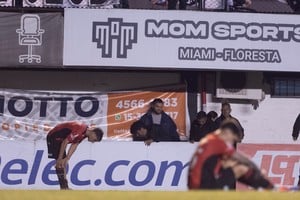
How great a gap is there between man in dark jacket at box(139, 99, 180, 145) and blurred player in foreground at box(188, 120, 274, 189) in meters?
7.44

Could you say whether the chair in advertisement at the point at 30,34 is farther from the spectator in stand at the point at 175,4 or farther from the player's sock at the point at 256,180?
the player's sock at the point at 256,180

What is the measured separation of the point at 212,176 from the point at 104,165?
7.54m

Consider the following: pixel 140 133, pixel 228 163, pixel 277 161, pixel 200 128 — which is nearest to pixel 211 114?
pixel 200 128

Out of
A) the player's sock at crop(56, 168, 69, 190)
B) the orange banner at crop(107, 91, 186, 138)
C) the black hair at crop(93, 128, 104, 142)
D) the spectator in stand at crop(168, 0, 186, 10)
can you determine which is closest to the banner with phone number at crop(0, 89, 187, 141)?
the orange banner at crop(107, 91, 186, 138)

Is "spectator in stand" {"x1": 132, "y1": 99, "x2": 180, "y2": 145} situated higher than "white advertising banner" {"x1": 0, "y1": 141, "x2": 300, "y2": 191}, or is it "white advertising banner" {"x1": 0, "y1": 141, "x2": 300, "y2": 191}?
"spectator in stand" {"x1": 132, "y1": 99, "x2": 180, "y2": 145}

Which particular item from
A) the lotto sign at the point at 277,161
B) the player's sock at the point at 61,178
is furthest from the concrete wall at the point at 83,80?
the lotto sign at the point at 277,161

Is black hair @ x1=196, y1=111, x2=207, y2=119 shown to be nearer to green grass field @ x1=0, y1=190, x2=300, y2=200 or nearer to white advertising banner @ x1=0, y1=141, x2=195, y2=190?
white advertising banner @ x1=0, y1=141, x2=195, y2=190

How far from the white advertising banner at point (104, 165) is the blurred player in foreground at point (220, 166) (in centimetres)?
724

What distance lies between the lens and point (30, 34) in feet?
58.2

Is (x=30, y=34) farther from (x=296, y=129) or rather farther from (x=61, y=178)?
(x=296, y=129)

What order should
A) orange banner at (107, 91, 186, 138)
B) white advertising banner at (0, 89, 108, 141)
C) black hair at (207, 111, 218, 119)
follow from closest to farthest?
black hair at (207, 111, 218, 119) < white advertising banner at (0, 89, 108, 141) < orange banner at (107, 91, 186, 138)

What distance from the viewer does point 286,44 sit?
18062mm

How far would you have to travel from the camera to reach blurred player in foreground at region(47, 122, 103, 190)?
58.5ft

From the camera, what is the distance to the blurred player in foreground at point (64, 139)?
1784cm
